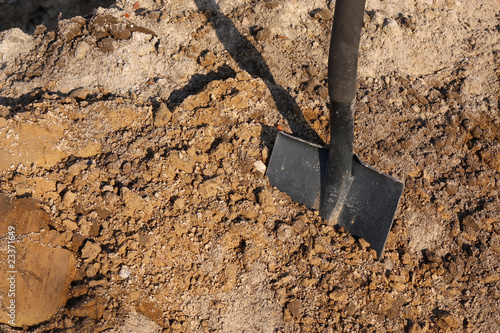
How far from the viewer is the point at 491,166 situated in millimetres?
3283

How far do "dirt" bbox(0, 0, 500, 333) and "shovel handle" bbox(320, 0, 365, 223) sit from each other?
0.75 feet

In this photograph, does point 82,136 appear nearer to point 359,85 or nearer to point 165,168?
point 165,168

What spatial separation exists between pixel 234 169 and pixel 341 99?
3.07ft

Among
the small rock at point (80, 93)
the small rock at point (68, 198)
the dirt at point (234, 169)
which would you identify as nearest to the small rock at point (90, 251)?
the dirt at point (234, 169)

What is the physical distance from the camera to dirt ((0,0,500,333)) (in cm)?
272

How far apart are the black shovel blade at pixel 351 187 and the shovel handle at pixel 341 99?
0.07 meters

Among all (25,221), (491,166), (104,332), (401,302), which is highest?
(491,166)

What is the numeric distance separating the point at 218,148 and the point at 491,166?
2078 mm

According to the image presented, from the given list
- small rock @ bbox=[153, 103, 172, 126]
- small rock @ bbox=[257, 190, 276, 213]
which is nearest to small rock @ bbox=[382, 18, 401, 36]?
small rock @ bbox=[257, 190, 276, 213]

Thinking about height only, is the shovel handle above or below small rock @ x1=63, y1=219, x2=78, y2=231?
above

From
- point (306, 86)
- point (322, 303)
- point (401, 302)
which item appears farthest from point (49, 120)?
point (401, 302)

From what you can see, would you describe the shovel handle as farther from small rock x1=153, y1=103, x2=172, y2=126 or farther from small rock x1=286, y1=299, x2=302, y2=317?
small rock x1=153, y1=103, x2=172, y2=126

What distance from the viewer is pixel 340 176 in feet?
9.70

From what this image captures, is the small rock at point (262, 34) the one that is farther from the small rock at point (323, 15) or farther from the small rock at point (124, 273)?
the small rock at point (124, 273)
